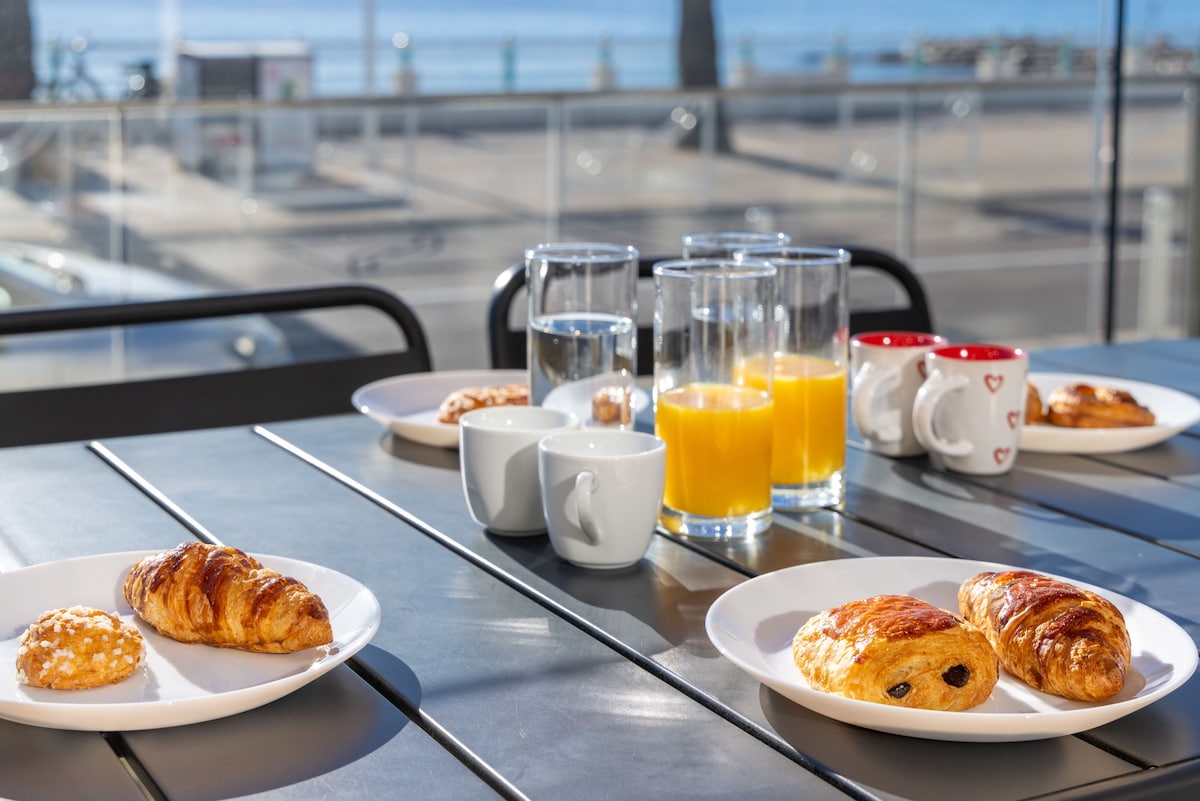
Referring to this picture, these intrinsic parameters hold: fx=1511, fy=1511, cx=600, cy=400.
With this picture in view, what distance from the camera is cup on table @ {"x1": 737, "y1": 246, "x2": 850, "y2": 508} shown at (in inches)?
43.1

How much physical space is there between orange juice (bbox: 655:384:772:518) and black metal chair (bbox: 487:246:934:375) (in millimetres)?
720

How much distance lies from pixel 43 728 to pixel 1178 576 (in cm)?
68

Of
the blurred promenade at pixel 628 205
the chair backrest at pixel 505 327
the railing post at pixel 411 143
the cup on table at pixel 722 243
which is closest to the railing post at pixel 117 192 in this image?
the blurred promenade at pixel 628 205

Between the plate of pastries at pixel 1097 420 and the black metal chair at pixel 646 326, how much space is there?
0.53 metres

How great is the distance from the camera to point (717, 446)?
1.01 meters

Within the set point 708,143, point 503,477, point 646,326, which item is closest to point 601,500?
point 503,477

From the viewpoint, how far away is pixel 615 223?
393 centimetres

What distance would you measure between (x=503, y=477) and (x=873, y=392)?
37 cm

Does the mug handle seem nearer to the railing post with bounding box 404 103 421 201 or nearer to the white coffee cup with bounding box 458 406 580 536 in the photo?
the white coffee cup with bounding box 458 406 580 536

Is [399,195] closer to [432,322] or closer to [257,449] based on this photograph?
[432,322]

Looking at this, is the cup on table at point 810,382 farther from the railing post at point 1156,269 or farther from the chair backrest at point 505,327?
the railing post at point 1156,269

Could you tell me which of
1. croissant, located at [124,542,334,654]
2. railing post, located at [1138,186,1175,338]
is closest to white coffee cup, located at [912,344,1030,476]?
croissant, located at [124,542,334,654]

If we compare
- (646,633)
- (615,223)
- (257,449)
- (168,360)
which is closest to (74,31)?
(168,360)

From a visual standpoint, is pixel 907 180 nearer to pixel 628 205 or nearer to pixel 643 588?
pixel 628 205
